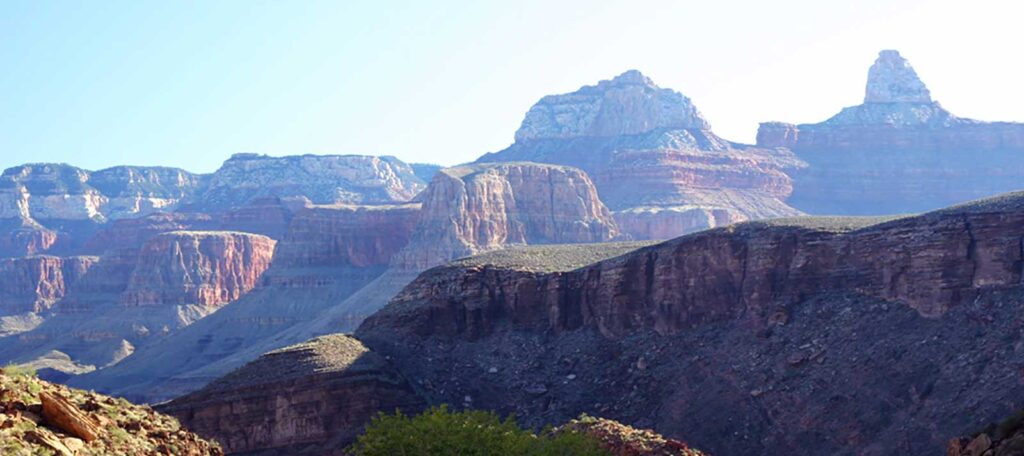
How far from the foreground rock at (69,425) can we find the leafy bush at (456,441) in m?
14.0

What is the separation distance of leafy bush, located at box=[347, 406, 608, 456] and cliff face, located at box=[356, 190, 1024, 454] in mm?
19889

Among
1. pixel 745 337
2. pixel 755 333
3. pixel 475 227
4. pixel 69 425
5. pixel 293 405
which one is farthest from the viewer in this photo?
pixel 475 227

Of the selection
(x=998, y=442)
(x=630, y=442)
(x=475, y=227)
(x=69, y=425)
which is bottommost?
(x=475, y=227)

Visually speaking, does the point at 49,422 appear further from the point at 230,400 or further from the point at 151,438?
the point at 230,400

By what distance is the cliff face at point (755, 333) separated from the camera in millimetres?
75062

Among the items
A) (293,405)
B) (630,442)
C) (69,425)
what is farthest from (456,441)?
(293,405)

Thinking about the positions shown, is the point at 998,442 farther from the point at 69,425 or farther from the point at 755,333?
the point at 755,333

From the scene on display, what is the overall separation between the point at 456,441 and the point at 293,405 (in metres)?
34.0

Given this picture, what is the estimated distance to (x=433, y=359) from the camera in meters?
94.1

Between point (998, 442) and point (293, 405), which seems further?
point (293, 405)

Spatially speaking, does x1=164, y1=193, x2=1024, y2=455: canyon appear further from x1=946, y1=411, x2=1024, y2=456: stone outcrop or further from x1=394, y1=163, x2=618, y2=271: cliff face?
x1=394, y1=163, x2=618, y2=271: cliff face

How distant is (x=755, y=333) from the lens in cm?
8669

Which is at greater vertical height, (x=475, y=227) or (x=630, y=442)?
(x=630, y=442)

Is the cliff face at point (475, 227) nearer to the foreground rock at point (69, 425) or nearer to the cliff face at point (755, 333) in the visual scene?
the cliff face at point (755, 333)
